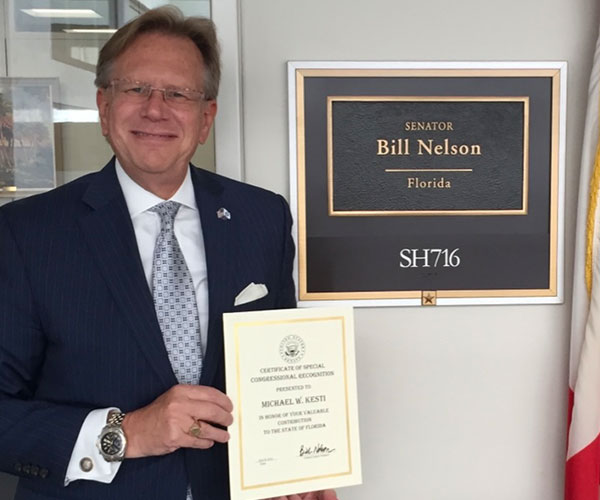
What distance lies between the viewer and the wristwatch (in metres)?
1.22

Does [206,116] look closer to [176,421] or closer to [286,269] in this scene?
[286,269]

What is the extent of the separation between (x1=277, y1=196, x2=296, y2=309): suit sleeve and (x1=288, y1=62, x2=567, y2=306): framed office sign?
257mm

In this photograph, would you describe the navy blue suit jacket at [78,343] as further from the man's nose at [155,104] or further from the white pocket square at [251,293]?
the man's nose at [155,104]

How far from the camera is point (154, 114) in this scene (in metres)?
1.31

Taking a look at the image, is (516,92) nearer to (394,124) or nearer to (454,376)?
(394,124)

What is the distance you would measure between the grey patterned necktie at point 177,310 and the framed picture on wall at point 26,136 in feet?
2.10

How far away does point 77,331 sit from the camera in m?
1.28

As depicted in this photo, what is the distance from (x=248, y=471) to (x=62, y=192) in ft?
2.20

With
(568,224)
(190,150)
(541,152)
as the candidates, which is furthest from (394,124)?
(190,150)

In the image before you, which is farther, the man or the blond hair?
the blond hair

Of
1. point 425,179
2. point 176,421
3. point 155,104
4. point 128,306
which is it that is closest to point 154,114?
point 155,104

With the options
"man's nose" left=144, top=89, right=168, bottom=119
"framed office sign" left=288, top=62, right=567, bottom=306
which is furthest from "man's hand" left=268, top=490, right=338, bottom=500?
"man's nose" left=144, top=89, right=168, bottom=119

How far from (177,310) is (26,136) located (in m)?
0.80

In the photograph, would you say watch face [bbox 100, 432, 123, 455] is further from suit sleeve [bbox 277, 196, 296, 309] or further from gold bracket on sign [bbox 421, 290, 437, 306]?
gold bracket on sign [bbox 421, 290, 437, 306]
